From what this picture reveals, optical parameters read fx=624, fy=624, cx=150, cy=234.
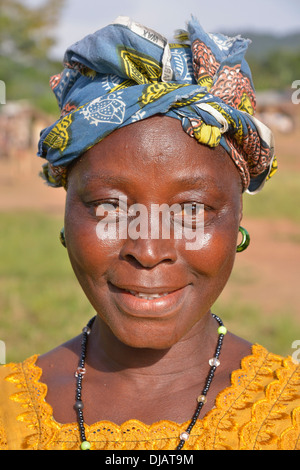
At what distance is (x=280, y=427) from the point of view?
2105mm

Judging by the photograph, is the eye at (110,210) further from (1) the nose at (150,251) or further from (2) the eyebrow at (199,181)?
(2) the eyebrow at (199,181)

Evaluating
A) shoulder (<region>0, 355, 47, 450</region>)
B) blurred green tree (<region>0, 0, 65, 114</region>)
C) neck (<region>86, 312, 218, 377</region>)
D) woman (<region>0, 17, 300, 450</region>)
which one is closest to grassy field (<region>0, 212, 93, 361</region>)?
shoulder (<region>0, 355, 47, 450</region>)

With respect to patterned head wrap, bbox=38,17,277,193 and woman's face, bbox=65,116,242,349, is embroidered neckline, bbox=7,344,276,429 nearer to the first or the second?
woman's face, bbox=65,116,242,349

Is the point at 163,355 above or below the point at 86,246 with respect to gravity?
below

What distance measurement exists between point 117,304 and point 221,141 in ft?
2.17

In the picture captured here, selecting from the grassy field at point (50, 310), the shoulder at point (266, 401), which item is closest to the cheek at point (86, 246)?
the shoulder at point (266, 401)

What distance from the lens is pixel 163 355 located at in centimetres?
236

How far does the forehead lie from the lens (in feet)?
6.65

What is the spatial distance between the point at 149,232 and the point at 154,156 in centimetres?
25

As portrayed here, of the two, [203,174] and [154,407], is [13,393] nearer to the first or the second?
[154,407]

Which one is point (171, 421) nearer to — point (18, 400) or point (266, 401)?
point (266, 401)

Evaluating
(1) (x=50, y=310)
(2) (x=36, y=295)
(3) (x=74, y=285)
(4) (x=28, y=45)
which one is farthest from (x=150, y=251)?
(4) (x=28, y=45)

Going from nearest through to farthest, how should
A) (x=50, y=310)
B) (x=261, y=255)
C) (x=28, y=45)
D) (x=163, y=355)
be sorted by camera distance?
(x=163, y=355)
(x=50, y=310)
(x=261, y=255)
(x=28, y=45)

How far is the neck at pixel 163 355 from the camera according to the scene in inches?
93.0
